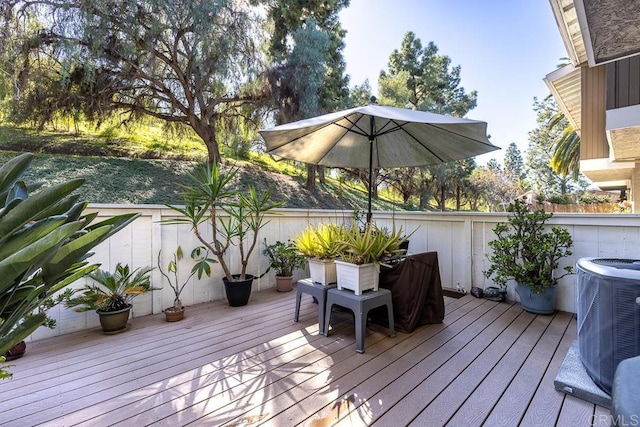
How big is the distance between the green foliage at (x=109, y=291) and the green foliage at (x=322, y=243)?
5.26ft

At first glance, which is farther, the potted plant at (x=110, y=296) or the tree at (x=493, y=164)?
the tree at (x=493, y=164)

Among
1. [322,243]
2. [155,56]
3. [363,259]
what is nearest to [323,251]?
[322,243]

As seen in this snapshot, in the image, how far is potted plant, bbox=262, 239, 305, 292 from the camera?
157 inches

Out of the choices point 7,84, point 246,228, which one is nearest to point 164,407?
point 246,228

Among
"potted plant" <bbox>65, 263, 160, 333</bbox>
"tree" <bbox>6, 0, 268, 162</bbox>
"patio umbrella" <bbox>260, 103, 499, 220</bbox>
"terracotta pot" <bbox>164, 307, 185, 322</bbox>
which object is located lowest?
"terracotta pot" <bbox>164, 307, 185, 322</bbox>

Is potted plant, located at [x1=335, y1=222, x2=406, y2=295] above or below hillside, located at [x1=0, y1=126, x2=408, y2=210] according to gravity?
below

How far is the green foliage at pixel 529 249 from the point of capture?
3.00 metres

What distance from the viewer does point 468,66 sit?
13945 mm

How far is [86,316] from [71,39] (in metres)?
5.31

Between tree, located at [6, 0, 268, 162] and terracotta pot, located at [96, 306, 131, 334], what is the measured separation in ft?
9.59

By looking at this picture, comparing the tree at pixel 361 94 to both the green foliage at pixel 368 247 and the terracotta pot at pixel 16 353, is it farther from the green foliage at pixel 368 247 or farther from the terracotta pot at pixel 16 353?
the terracotta pot at pixel 16 353

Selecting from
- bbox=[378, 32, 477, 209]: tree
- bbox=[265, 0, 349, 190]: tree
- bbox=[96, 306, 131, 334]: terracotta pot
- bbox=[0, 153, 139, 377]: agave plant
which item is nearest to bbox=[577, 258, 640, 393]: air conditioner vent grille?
bbox=[0, 153, 139, 377]: agave plant

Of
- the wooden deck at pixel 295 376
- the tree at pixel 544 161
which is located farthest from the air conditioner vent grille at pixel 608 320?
the tree at pixel 544 161

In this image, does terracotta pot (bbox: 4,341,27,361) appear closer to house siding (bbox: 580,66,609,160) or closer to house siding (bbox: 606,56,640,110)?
house siding (bbox: 606,56,640,110)
